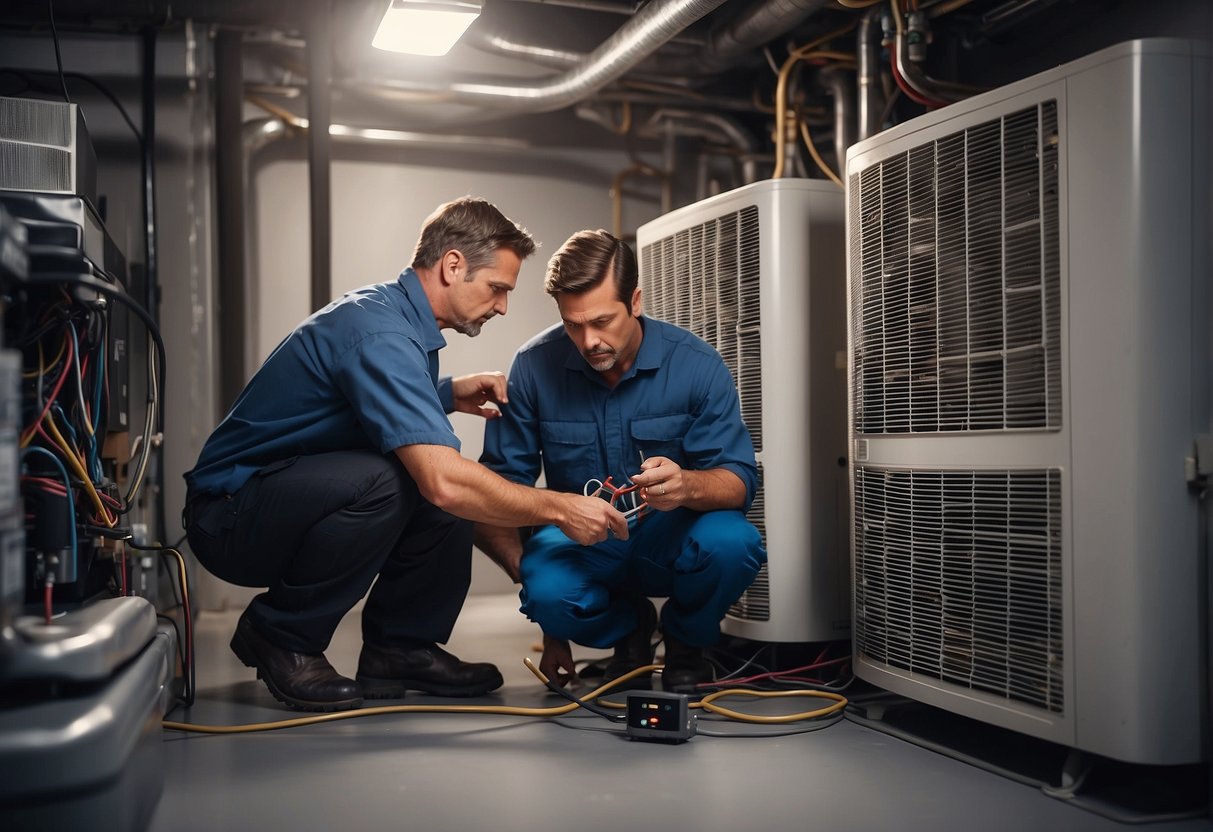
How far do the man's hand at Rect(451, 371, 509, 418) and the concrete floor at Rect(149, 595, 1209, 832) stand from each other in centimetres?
72

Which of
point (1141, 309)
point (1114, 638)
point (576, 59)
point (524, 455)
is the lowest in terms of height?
point (1114, 638)

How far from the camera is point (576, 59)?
3434mm

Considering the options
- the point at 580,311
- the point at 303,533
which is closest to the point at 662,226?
the point at 580,311

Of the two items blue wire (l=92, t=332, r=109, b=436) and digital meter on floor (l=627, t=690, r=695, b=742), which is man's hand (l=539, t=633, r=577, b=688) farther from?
blue wire (l=92, t=332, r=109, b=436)

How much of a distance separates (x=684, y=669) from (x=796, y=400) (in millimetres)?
664

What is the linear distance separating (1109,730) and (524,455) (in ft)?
4.45

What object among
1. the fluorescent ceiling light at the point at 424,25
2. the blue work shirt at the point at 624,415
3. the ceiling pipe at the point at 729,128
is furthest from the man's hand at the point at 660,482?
the ceiling pipe at the point at 729,128

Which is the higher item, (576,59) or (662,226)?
(576,59)

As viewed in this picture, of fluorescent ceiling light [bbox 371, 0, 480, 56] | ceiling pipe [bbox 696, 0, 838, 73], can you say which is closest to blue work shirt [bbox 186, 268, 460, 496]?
fluorescent ceiling light [bbox 371, 0, 480, 56]

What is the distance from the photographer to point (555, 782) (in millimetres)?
1676

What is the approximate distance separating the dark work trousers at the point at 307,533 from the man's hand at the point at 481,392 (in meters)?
0.32

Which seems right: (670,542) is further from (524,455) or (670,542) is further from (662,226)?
(662,226)

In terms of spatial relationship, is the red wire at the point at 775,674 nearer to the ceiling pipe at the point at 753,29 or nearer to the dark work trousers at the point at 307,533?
the dark work trousers at the point at 307,533

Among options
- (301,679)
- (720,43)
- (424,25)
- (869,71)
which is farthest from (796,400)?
(424,25)
